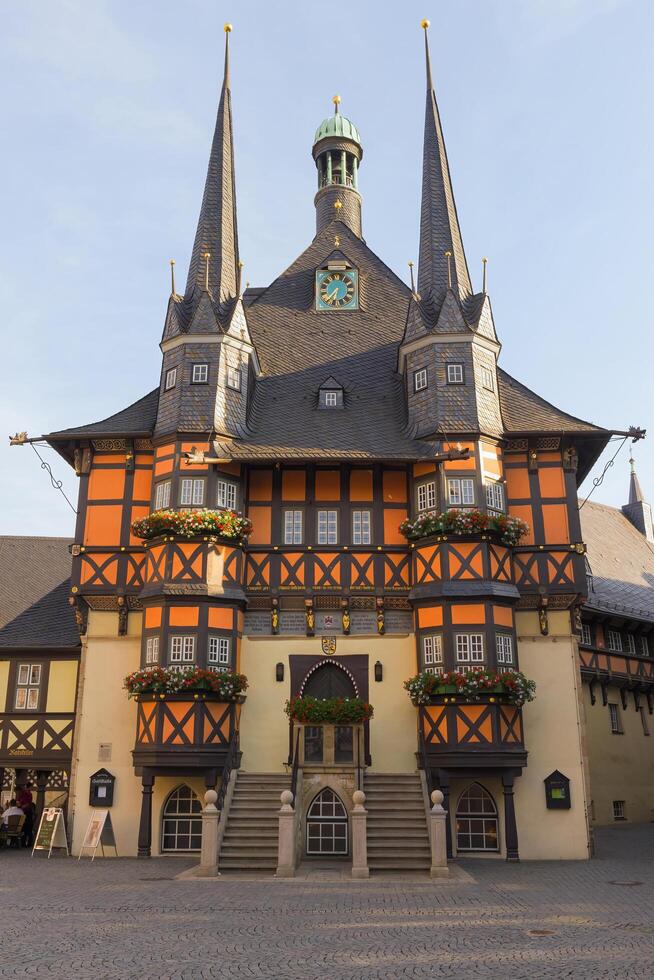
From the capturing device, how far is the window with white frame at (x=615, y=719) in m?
35.6

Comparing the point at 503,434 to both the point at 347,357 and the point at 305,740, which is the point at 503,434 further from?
the point at 305,740

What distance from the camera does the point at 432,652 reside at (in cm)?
2348

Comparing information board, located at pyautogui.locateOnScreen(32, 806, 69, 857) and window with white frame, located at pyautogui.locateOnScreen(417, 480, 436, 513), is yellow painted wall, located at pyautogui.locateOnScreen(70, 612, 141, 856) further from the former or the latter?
window with white frame, located at pyautogui.locateOnScreen(417, 480, 436, 513)

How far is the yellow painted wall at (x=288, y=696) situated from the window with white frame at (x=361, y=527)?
255 centimetres

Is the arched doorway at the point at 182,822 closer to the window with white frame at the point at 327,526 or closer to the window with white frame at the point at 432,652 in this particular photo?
the window with white frame at the point at 432,652

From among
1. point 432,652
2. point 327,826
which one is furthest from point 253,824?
point 432,652

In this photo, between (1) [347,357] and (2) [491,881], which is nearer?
(2) [491,881]

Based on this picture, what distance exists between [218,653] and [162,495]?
4416 millimetres

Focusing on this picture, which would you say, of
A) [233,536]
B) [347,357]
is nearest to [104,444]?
[233,536]

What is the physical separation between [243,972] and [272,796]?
38.8 ft

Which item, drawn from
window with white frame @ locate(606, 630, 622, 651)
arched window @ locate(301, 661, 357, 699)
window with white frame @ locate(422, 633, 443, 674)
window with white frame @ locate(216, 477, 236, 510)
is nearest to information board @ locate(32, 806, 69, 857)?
arched window @ locate(301, 661, 357, 699)

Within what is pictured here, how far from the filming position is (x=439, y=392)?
25.4 meters

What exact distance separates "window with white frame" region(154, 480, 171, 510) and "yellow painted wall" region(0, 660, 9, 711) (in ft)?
23.1

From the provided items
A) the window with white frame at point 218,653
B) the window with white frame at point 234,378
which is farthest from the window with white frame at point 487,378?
the window with white frame at point 218,653
